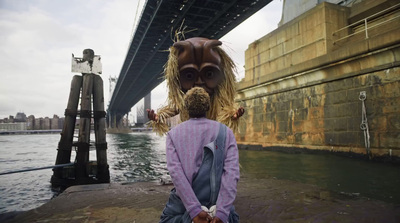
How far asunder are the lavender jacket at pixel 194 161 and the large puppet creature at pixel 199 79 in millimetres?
1306

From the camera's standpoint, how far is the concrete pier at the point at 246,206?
9.27ft

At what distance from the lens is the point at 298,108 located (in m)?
10.4

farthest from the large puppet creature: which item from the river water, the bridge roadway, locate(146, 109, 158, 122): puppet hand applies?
the bridge roadway

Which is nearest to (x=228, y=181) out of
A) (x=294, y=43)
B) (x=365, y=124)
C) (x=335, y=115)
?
(x=365, y=124)

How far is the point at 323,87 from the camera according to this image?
9.26 meters

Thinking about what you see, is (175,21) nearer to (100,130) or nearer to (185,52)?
(100,130)

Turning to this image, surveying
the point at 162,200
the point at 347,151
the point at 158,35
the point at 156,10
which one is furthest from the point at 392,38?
the point at 158,35

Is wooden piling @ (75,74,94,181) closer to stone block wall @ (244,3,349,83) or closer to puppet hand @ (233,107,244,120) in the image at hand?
puppet hand @ (233,107,244,120)

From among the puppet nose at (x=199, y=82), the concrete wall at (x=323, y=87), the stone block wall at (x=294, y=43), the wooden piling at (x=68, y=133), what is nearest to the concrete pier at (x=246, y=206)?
the puppet nose at (x=199, y=82)

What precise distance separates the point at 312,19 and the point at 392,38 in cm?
357

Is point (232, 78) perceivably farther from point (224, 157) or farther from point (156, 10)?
point (156, 10)

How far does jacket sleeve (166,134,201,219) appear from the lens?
153cm

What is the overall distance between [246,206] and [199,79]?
1.66 m

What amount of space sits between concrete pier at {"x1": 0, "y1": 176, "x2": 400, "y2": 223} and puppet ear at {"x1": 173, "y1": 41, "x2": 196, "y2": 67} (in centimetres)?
176
